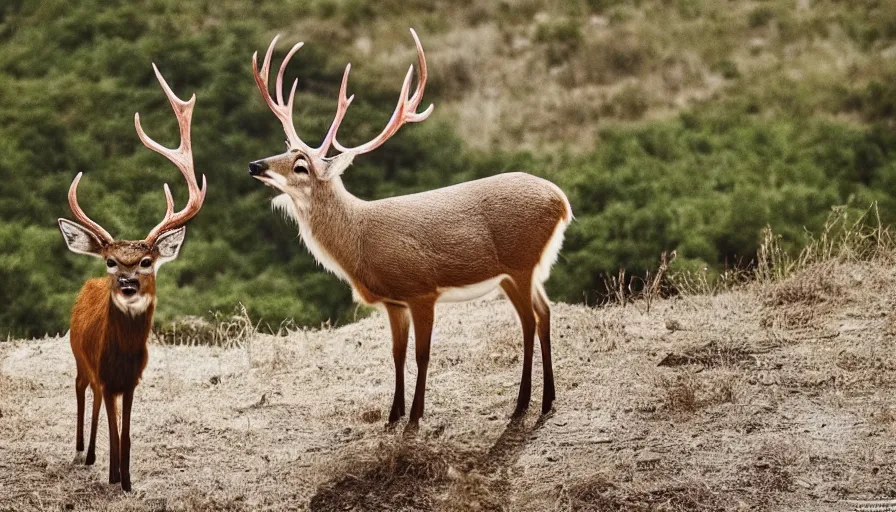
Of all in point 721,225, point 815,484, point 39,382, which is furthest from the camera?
point 721,225

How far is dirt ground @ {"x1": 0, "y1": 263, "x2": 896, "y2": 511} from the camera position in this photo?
555cm

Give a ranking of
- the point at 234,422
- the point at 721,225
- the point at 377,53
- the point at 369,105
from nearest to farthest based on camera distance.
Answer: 1. the point at 234,422
2. the point at 721,225
3. the point at 369,105
4. the point at 377,53

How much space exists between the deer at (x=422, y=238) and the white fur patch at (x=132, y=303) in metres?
1.08

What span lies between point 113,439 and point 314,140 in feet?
28.8

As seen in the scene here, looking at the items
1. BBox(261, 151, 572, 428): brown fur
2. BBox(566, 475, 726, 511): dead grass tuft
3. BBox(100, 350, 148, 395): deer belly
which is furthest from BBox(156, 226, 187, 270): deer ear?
BBox(566, 475, 726, 511): dead grass tuft

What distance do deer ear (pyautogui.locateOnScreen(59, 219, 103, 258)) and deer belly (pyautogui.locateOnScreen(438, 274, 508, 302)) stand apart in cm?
199

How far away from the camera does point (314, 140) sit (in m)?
14.1

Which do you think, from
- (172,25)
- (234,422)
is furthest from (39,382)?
(172,25)

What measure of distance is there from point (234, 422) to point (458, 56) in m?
10.6

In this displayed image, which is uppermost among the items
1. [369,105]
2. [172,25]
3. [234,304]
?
[172,25]

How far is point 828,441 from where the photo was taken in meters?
5.77

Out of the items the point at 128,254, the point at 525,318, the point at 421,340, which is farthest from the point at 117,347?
the point at 525,318

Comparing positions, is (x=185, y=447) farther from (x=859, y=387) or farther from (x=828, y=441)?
(x=859, y=387)

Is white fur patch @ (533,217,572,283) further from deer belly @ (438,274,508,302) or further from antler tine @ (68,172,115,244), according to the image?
antler tine @ (68,172,115,244)
